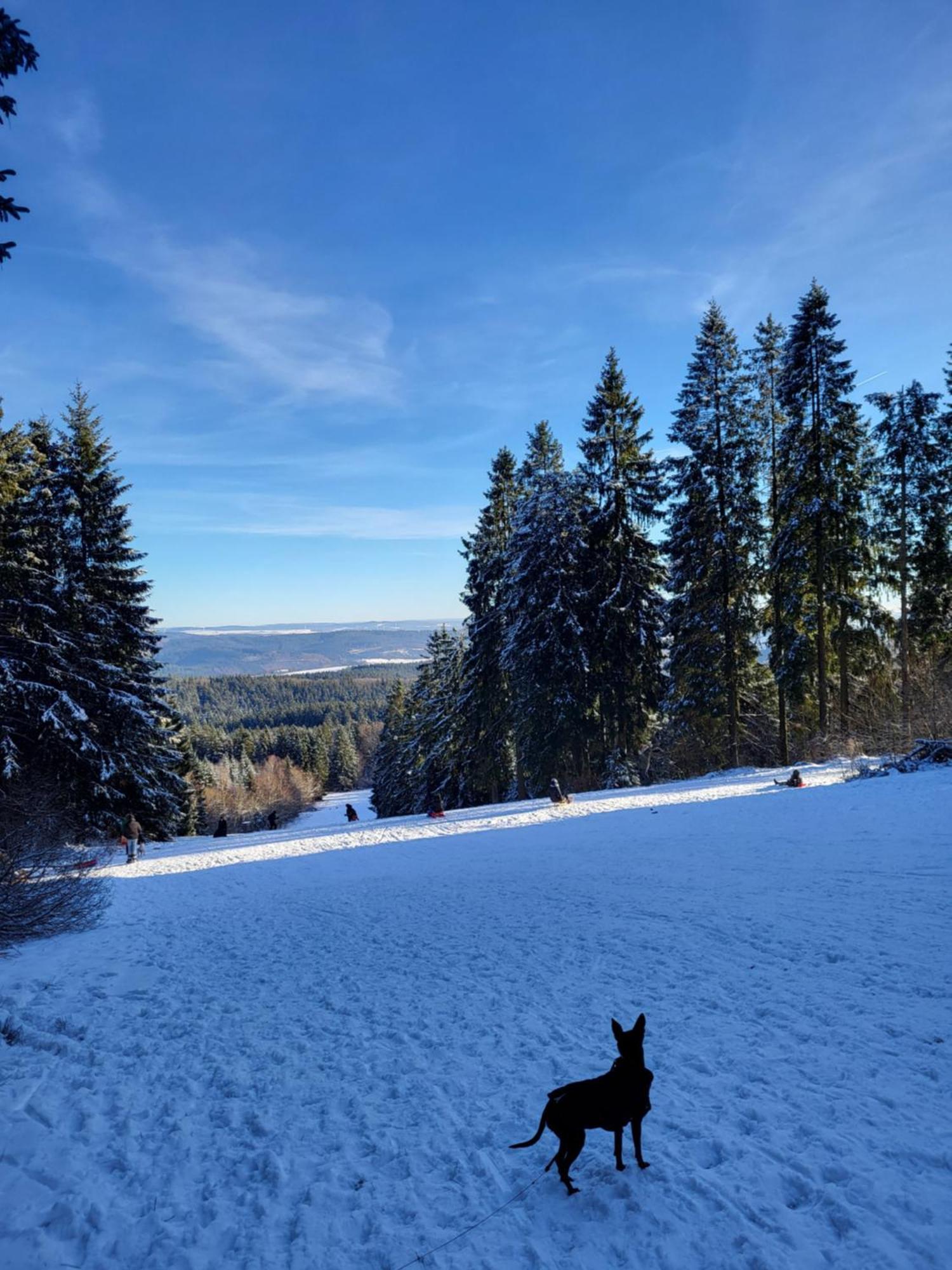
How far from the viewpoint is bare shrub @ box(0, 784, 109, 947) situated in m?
10.6

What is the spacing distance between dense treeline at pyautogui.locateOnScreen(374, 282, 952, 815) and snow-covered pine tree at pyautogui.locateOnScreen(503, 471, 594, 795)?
0.09m

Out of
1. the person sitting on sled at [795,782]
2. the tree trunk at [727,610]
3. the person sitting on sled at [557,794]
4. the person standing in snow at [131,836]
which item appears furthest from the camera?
the tree trunk at [727,610]

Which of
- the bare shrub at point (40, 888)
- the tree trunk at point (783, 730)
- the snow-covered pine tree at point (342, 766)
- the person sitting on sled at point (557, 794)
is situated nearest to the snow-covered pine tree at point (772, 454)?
the tree trunk at point (783, 730)

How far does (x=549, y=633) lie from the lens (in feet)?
87.4

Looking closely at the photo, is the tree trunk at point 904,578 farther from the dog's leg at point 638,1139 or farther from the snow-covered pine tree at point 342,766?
the snow-covered pine tree at point 342,766

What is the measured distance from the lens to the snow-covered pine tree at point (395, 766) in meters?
47.9

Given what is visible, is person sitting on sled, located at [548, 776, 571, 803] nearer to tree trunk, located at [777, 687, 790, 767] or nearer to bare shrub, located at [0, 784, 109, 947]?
tree trunk, located at [777, 687, 790, 767]

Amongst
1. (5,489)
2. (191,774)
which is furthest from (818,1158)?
(191,774)

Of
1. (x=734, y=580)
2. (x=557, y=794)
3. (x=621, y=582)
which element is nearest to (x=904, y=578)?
(x=734, y=580)

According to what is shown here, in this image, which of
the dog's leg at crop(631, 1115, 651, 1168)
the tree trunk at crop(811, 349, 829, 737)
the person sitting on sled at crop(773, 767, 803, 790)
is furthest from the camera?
the tree trunk at crop(811, 349, 829, 737)

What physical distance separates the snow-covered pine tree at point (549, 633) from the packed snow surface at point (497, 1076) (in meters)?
15.0

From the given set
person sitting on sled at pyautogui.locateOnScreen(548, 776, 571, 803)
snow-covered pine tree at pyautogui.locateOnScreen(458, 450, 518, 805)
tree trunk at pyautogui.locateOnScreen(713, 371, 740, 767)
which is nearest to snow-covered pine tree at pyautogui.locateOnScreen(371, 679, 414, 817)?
snow-covered pine tree at pyautogui.locateOnScreen(458, 450, 518, 805)

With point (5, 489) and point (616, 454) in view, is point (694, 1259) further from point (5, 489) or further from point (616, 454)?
point (616, 454)

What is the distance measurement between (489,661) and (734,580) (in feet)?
39.0
